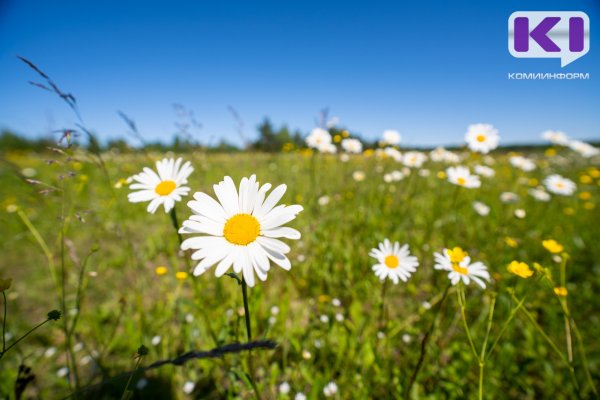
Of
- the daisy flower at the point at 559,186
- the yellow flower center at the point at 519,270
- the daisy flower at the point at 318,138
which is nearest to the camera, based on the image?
the yellow flower center at the point at 519,270

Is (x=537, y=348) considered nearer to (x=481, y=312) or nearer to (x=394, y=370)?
(x=481, y=312)

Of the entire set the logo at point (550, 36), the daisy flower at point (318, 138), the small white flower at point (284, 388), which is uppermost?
the logo at point (550, 36)

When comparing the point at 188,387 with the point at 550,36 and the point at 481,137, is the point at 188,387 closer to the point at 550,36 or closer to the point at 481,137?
the point at 481,137

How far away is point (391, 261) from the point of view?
4.80 feet

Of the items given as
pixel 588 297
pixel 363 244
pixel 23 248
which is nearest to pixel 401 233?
pixel 363 244

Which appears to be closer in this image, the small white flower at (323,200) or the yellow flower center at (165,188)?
the yellow flower center at (165,188)

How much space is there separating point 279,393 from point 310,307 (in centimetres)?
68

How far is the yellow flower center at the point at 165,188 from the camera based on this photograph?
121 centimetres

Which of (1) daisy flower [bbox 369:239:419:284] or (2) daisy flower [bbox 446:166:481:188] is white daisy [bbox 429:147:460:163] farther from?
(1) daisy flower [bbox 369:239:419:284]

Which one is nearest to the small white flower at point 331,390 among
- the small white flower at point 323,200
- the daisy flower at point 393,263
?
the daisy flower at point 393,263

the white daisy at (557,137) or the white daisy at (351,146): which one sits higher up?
the white daisy at (351,146)

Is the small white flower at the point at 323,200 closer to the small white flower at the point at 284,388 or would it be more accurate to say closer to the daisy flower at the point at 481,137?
the daisy flower at the point at 481,137

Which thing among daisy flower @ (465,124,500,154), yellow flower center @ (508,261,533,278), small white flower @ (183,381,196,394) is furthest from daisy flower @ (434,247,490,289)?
daisy flower @ (465,124,500,154)

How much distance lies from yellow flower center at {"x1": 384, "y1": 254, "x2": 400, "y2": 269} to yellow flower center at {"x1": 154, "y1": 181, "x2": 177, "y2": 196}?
1178mm
